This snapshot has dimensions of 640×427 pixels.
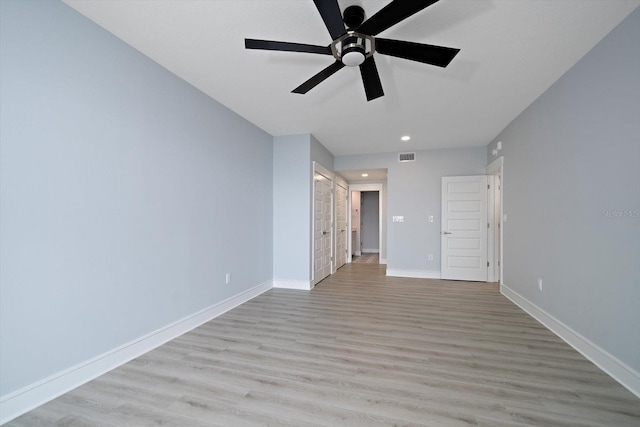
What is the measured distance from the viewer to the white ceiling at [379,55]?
71.9 inches

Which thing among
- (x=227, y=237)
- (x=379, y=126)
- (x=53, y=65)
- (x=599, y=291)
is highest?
(x=379, y=126)

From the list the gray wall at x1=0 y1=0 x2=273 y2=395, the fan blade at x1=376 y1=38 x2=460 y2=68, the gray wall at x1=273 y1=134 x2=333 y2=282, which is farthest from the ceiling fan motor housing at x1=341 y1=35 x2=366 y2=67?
the gray wall at x1=273 y1=134 x2=333 y2=282

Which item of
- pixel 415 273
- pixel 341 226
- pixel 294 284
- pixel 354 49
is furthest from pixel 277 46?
pixel 341 226

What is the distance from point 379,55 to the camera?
236 centimetres

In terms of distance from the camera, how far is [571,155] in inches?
100

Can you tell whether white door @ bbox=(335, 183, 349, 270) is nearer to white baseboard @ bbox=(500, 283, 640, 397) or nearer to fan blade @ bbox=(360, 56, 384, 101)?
white baseboard @ bbox=(500, 283, 640, 397)

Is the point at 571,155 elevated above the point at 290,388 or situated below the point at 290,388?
above

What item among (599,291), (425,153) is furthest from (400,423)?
Result: (425,153)

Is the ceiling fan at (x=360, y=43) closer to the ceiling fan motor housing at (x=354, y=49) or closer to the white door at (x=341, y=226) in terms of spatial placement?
the ceiling fan motor housing at (x=354, y=49)

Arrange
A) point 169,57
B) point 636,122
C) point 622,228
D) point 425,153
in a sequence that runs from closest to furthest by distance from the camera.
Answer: point 636,122 < point 622,228 < point 169,57 < point 425,153

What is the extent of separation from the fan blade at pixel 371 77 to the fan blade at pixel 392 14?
28 cm

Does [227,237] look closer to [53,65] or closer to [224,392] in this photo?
[224,392]

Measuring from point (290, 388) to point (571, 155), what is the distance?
3322mm

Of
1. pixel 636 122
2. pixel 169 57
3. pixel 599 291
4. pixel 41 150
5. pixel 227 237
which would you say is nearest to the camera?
pixel 41 150
